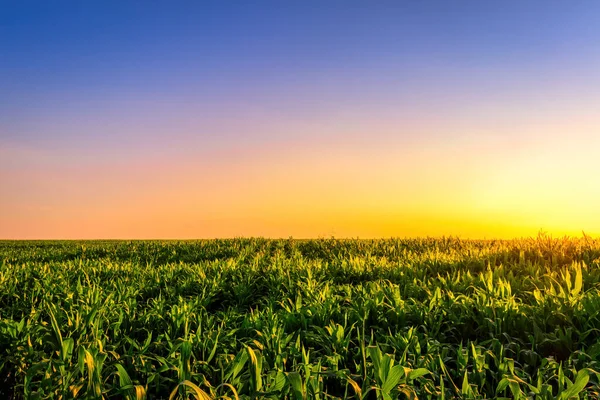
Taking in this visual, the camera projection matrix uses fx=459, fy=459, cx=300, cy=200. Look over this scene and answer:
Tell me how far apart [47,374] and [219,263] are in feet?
19.9

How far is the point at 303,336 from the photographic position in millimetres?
4469

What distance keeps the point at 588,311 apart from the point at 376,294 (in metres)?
2.24

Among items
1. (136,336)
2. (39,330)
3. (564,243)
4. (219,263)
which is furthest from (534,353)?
(564,243)

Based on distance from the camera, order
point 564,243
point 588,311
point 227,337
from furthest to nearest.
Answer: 1. point 564,243
2. point 588,311
3. point 227,337

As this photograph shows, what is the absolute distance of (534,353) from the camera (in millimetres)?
3986

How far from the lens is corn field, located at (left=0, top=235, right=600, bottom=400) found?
3057 mm

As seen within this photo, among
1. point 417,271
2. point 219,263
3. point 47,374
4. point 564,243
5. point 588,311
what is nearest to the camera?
point 47,374

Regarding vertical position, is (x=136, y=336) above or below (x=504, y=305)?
below

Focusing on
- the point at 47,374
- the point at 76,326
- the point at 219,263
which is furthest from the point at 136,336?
the point at 219,263

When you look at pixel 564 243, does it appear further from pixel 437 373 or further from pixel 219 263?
pixel 437 373

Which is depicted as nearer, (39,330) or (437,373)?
(437,373)

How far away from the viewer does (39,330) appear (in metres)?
4.56

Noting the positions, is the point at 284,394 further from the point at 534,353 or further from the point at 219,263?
the point at 219,263

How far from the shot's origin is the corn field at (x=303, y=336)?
10.0 ft
